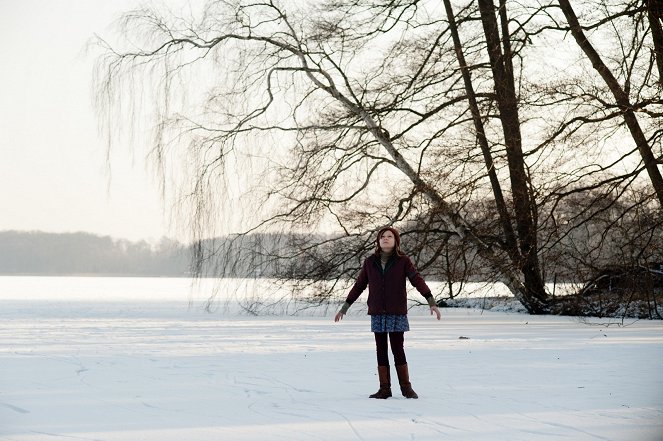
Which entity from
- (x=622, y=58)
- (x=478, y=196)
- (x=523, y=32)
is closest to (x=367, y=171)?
(x=478, y=196)

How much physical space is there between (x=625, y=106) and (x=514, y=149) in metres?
2.46

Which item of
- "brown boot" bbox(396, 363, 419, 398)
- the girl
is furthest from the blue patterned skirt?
"brown boot" bbox(396, 363, 419, 398)

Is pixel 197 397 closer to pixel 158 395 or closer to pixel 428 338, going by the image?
pixel 158 395

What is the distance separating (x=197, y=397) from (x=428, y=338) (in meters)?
6.42

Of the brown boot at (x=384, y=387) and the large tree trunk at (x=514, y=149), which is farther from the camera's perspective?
the large tree trunk at (x=514, y=149)

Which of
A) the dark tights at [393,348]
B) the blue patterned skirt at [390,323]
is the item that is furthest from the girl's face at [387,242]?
the dark tights at [393,348]

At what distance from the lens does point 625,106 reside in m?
14.3

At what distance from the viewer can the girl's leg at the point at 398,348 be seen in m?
7.11

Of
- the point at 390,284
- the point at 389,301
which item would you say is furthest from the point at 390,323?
the point at 390,284

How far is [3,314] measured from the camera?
61.0 feet

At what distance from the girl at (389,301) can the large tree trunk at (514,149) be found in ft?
28.9

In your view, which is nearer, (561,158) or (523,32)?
(561,158)

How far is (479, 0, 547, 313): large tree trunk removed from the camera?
16125 mm

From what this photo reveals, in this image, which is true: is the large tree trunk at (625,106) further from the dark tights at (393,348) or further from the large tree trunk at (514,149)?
the dark tights at (393,348)
